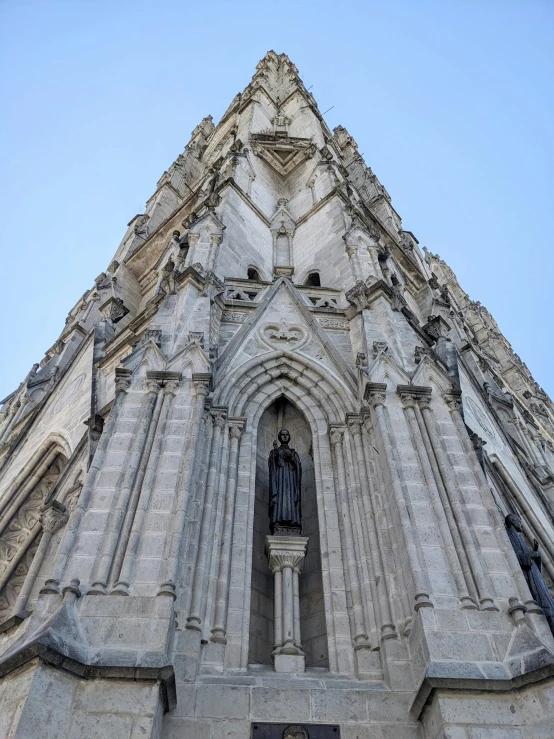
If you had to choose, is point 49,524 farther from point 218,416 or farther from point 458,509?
point 458,509

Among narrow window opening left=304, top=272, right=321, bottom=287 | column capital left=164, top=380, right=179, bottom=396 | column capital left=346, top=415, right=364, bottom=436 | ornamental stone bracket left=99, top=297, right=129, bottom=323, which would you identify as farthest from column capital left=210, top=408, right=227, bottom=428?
ornamental stone bracket left=99, top=297, right=129, bottom=323

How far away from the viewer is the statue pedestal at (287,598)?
6906 millimetres

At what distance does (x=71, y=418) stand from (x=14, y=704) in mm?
9388

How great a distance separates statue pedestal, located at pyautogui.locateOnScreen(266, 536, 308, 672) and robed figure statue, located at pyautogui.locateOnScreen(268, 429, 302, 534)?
281 millimetres

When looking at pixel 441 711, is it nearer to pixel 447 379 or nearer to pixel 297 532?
pixel 297 532

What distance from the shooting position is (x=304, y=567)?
8312 millimetres

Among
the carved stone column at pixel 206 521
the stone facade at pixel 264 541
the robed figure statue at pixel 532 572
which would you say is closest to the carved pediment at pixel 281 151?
the stone facade at pixel 264 541

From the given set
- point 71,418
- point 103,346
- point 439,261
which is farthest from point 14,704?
point 439,261

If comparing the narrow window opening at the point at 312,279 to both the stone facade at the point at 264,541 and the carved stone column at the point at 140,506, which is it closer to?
the stone facade at the point at 264,541

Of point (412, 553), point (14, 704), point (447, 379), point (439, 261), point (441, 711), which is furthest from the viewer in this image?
point (439, 261)

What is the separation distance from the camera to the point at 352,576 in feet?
24.9

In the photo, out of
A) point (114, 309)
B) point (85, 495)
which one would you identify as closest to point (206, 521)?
point (85, 495)

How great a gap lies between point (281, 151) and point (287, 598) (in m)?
18.8

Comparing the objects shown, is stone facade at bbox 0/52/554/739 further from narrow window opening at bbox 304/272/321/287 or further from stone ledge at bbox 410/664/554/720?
narrow window opening at bbox 304/272/321/287
